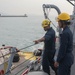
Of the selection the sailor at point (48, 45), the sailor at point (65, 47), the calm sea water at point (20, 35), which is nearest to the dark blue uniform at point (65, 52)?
the sailor at point (65, 47)

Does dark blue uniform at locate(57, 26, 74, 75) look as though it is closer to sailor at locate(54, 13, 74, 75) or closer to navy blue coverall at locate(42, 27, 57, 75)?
sailor at locate(54, 13, 74, 75)

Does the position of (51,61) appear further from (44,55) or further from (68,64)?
(68,64)

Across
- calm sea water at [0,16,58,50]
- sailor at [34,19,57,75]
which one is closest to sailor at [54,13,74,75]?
sailor at [34,19,57,75]

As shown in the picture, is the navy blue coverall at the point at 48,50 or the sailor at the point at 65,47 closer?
the sailor at the point at 65,47

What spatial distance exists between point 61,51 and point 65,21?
56cm

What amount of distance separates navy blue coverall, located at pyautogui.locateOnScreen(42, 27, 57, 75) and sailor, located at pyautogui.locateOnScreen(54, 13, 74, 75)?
1.05 m

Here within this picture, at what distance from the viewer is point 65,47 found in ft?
16.4

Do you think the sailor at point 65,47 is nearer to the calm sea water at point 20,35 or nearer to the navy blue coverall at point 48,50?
the navy blue coverall at point 48,50

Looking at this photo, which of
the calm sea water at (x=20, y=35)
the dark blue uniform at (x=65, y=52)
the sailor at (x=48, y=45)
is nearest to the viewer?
the dark blue uniform at (x=65, y=52)

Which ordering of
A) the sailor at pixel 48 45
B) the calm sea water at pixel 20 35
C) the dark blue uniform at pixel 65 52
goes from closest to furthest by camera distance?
the dark blue uniform at pixel 65 52 → the sailor at pixel 48 45 → the calm sea water at pixel 20 35

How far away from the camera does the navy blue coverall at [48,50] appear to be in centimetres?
617

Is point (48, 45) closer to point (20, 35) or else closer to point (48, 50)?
point (48, 50)

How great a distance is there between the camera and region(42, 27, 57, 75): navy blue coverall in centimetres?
617

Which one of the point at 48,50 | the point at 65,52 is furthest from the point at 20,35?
the point at 65,52
